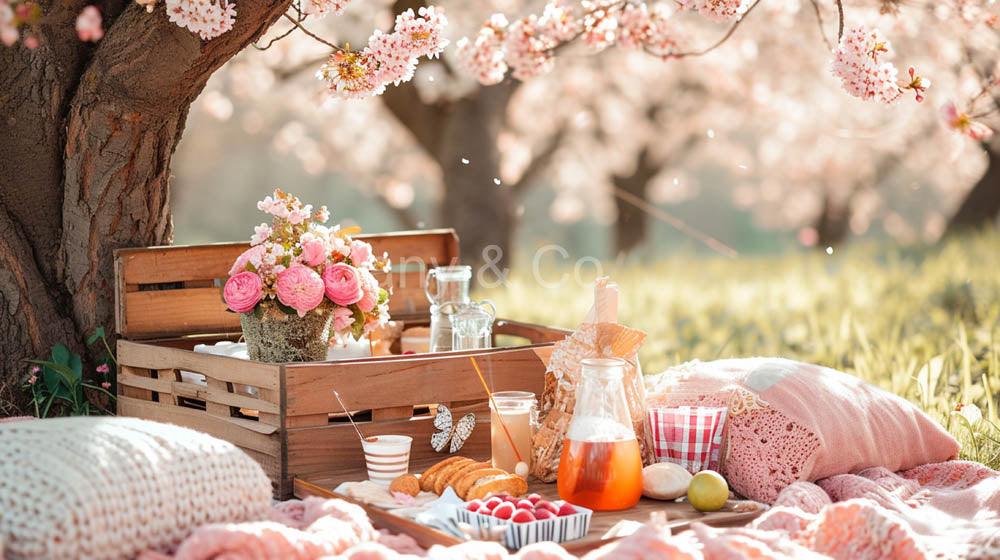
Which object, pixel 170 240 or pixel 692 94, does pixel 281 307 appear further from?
pixel 692 94

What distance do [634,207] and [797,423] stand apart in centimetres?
835

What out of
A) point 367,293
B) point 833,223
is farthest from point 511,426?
point 833,223

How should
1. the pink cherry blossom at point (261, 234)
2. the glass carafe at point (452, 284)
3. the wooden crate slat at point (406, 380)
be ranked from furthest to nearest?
the glass carafe at point (452, 284)
the pink cherry blossom at point (261, 234)
the wooden crate slat at point (406, 380)

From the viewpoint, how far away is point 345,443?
2.41 metres

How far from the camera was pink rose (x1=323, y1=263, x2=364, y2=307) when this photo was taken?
2504 millimetres

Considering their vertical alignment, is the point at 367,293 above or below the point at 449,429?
above

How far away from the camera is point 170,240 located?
3201 millimetres

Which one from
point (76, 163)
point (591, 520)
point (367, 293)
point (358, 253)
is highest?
point (76, 163)

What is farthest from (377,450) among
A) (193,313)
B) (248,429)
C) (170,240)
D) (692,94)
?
(692,94)

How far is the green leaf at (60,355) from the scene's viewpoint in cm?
288

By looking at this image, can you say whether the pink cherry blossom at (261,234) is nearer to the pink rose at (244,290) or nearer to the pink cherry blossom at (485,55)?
the pink rose at (244,290)

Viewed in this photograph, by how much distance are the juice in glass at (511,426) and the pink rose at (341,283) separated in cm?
46

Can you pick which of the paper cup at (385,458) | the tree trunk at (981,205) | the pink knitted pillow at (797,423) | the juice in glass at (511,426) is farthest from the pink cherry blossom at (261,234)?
the tree trunk at (981,205)

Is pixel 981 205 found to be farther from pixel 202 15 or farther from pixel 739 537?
pixel 739 537
